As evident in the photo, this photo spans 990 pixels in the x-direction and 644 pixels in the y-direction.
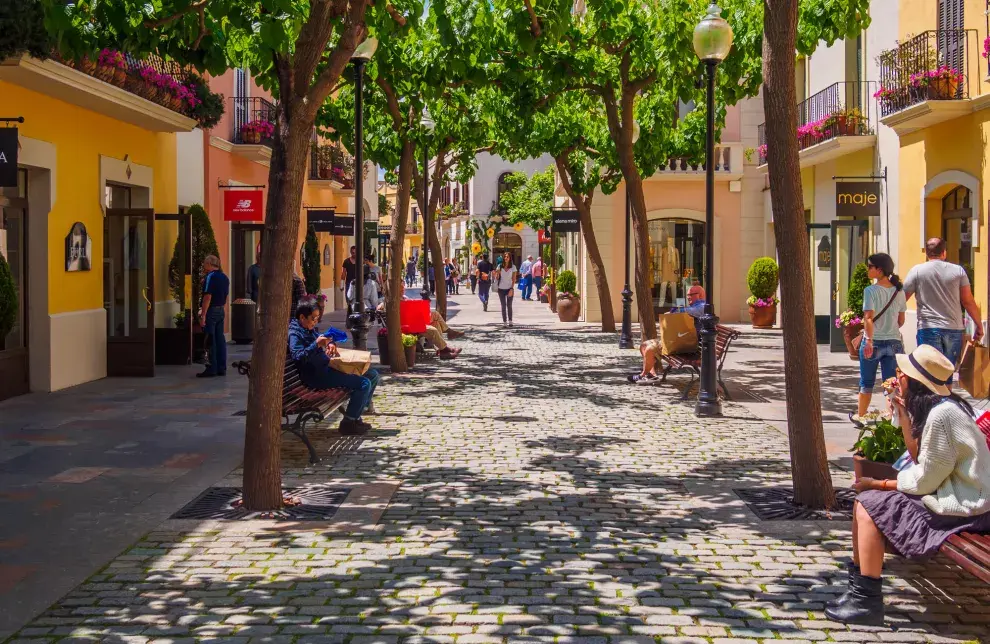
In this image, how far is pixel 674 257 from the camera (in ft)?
105

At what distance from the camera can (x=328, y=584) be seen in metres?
5.78

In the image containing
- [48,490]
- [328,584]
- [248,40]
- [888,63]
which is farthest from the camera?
[888,63]

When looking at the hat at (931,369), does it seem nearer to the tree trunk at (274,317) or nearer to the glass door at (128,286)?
the tree trunk at (274,317)

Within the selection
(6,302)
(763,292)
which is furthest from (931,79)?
(6,302)

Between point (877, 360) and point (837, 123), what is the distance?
12.4m

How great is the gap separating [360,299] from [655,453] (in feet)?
22.4

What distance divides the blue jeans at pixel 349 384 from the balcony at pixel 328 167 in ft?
68.8

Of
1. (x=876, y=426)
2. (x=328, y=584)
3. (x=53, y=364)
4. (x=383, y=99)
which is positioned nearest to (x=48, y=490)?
(x=328, y=584)

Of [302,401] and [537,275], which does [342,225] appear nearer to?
[537,275]

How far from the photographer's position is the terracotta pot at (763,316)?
27.3m

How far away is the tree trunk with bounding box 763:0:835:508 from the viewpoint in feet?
24.0

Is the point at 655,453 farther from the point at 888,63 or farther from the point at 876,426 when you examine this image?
the point at 888,63

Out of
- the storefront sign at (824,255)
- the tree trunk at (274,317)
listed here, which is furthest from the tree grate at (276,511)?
the storefront sign at (824,255)

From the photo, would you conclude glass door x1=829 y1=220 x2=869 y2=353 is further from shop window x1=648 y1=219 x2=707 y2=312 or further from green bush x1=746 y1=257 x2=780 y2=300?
shop window x1=648 y1=219 x2=707 y2=312
